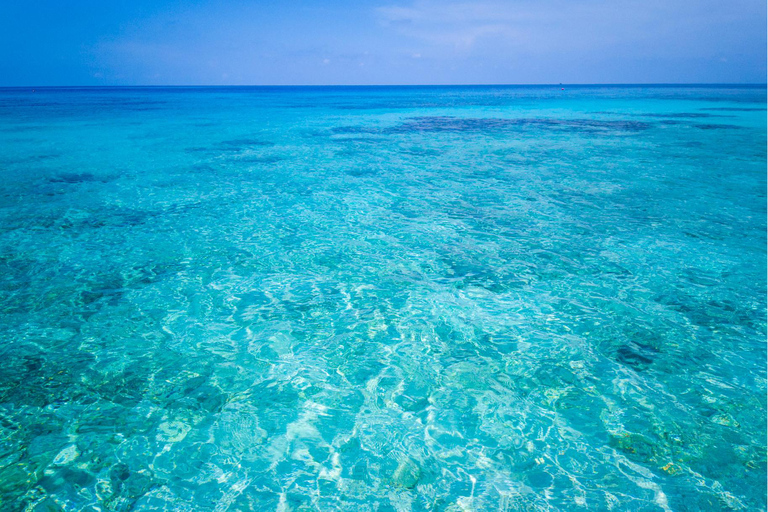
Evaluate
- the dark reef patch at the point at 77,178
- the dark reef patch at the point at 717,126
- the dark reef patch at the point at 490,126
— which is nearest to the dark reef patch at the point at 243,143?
the dark reef patch at the point at 490,126

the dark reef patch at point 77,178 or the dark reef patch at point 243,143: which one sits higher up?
the dark reef patch at point 243,143

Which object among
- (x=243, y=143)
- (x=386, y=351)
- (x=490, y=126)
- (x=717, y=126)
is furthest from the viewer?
(x=490, y=126)

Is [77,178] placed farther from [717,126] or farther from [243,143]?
[717,126]

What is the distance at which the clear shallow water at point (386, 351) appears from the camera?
165 inches

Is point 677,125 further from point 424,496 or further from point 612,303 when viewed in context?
point 424,496

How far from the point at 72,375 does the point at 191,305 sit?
2043 mm

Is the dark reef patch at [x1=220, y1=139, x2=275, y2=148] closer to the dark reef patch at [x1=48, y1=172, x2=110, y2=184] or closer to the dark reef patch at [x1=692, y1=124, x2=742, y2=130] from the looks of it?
the dark reef patch at [x1=48, y1=172, x2=110, y2=184]

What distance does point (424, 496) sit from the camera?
13.2 feet

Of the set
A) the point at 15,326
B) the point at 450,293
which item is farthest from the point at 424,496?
the point at 15,326

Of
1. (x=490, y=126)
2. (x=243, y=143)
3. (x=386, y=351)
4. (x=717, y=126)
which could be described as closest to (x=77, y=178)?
(x=243, y=143)

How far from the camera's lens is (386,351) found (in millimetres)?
6168

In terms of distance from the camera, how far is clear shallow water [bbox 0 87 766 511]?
13.8 feet

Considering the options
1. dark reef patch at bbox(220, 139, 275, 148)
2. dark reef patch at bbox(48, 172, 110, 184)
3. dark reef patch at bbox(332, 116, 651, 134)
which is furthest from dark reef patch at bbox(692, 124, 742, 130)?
dark reef patch at bbox(48, 172, 110, 184)

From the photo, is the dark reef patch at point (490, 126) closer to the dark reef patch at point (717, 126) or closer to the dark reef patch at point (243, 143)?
the dark reef patch at point (717, 126)
